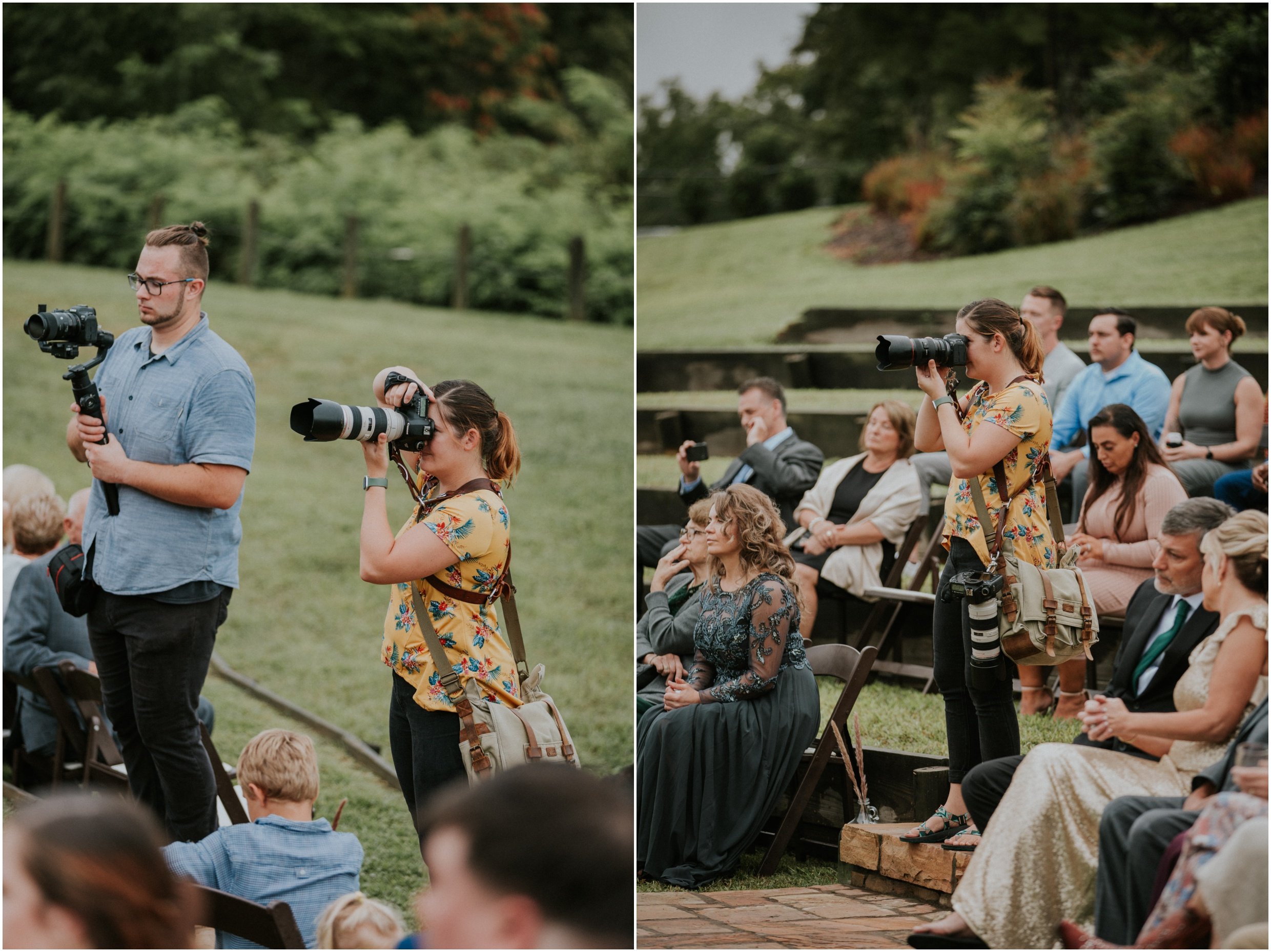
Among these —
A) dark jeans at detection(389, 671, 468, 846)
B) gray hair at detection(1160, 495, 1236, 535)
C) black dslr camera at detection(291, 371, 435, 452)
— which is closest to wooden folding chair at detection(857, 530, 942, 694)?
gray hair at detection(1160, 495, 1236, 535)

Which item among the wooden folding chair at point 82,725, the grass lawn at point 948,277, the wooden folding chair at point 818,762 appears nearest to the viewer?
the wooden folding chair at point 818,762

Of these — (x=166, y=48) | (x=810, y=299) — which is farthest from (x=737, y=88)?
(x=166, y=48)

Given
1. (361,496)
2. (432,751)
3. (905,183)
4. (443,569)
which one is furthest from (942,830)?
(905,183)

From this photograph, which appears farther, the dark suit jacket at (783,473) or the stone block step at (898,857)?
the dark suit jacket at (783,473)

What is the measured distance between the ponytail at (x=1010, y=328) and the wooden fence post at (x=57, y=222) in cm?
1102

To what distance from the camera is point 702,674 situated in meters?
4.03

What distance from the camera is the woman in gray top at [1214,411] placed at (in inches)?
184

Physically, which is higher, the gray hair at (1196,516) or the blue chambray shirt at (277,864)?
the gray hair at (1196,516)

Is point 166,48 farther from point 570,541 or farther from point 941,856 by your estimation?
point 941,856

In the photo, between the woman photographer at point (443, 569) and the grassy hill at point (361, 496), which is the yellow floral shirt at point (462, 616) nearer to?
the woman photographer at point (443, 569)

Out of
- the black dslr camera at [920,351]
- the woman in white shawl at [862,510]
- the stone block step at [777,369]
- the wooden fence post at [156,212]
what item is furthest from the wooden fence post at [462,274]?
the black dslr camera at [920,351]

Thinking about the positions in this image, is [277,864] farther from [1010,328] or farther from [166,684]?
[1010,328]

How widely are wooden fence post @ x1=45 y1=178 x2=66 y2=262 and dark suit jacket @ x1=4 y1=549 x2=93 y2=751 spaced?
9.08 metres

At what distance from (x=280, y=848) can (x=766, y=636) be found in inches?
62.8
